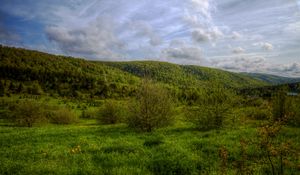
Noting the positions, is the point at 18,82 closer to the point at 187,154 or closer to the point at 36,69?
the point at 36,69

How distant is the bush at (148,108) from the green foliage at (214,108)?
13.2ft

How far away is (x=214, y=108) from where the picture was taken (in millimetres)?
25984

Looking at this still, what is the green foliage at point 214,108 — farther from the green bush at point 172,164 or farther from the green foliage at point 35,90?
the green foliage at point 35,90

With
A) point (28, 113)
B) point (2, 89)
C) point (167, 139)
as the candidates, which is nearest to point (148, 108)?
point (167, 139)

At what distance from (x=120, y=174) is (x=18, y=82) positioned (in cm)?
18366

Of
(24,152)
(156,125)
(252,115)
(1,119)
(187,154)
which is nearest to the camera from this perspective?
(187,154)

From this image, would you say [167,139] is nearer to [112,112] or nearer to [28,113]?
[112,112]

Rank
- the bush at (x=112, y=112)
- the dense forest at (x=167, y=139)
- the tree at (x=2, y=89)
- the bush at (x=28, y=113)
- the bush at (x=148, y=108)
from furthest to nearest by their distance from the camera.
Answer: the tree at (x=2, y=89)
the bush at (x=112, y=112)
the bush at (x=28, y=113)
the bush at (x=148, y=108)
the dense forest at (x=167, y=139)

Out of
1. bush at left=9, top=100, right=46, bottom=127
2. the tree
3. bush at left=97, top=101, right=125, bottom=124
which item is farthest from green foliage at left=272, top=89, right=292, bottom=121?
the tree

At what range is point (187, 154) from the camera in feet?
45.2

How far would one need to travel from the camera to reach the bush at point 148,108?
24.5m

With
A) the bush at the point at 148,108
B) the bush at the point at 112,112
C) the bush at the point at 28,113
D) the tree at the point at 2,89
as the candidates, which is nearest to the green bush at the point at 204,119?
the bush at the point at 148,108

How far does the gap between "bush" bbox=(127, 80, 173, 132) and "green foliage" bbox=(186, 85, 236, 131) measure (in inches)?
159

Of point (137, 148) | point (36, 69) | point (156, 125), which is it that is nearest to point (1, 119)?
point (156, 125)
